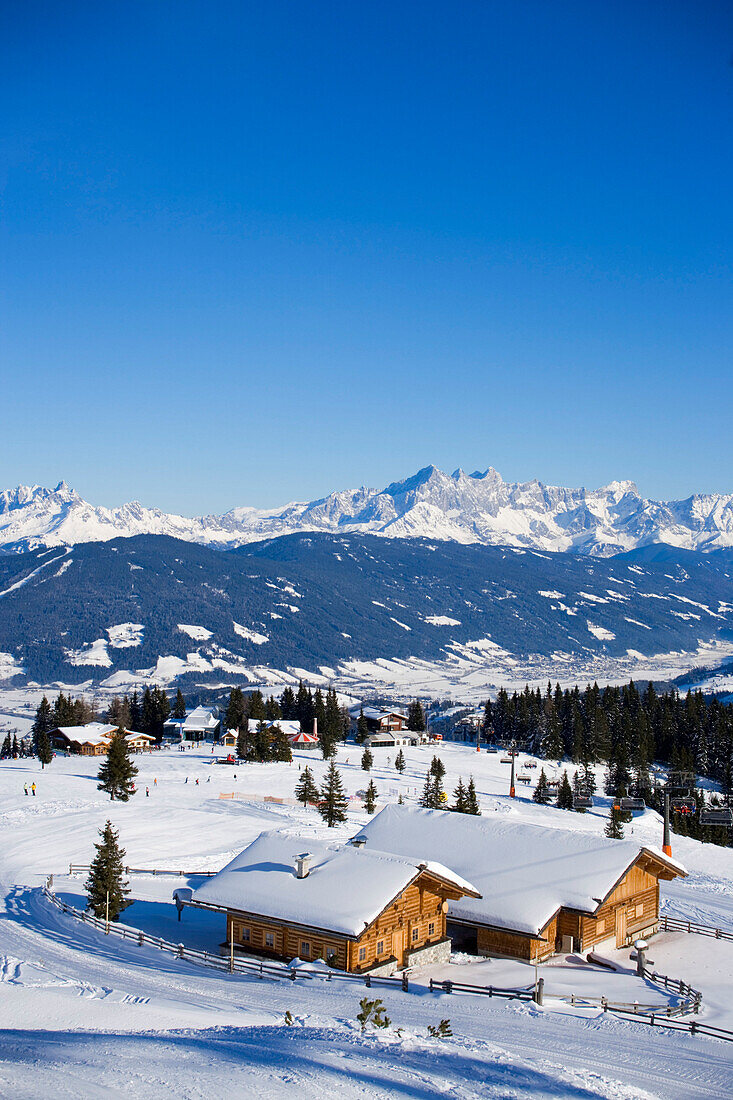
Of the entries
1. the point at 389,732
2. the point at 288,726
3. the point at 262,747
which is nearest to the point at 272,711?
the point at 288,726

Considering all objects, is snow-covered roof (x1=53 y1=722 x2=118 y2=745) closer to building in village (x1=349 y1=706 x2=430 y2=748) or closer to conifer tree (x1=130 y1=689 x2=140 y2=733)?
conifer tree (x1=130 y1=689 x2=140 y2=733)

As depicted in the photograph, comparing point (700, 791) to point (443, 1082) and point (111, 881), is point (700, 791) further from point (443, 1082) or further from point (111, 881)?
point (443, 1082)

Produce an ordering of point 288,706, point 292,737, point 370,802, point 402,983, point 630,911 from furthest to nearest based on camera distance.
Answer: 1. point 288,706
2. point 292,737
3. point 370,802
4. point 630,911
5. point 402,983

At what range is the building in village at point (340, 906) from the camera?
96.9 ft

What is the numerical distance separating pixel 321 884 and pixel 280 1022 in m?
9.91

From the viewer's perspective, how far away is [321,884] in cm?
3150

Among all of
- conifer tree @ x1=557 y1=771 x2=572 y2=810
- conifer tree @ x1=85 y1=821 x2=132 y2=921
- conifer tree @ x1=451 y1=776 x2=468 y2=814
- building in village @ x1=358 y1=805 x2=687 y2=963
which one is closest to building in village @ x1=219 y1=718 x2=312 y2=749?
conifer tree @ x1=557 y1=771 x2=572 y2=810

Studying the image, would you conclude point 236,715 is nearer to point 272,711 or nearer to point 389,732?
point 272,711

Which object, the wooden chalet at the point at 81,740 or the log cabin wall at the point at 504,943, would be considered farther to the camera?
the wooden chalet at the point at 81,740

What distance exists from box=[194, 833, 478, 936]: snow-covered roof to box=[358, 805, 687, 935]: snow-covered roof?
1.48 metres

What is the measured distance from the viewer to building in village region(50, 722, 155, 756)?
115 meters

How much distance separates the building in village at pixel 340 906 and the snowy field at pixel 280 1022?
150cm

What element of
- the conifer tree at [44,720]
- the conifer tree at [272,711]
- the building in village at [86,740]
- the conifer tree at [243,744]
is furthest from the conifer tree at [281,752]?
the conifer tree at [44,720]

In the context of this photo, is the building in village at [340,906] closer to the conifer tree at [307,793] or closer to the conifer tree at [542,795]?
the conifer tree at [307,793]
